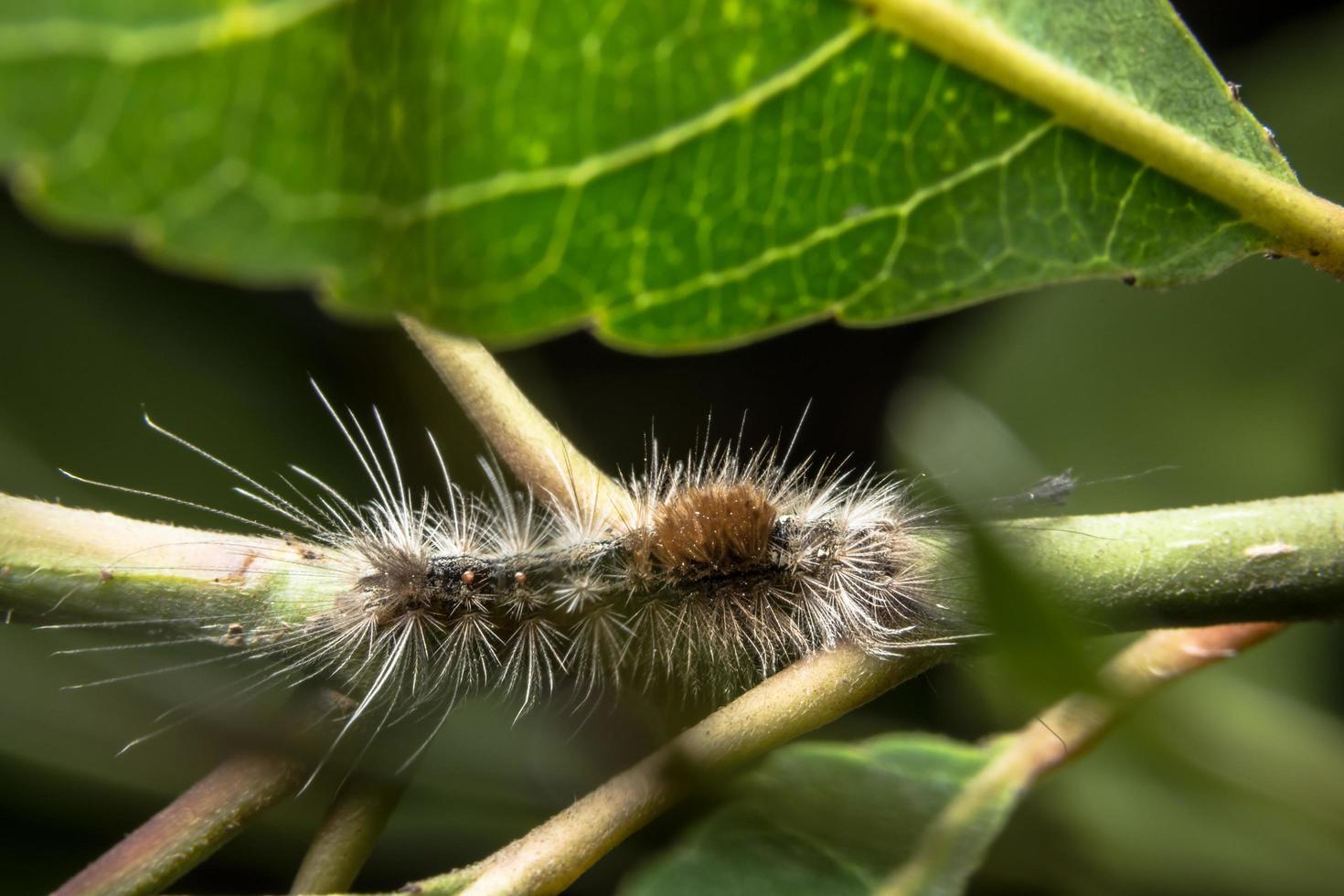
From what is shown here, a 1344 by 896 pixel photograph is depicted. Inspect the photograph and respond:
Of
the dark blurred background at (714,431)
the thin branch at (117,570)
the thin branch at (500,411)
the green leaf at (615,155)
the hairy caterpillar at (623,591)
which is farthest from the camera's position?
the hairy caterpillar at (623,591)

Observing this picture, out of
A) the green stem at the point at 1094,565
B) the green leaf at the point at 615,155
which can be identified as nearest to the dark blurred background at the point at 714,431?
the green stem at the point at 1094,565

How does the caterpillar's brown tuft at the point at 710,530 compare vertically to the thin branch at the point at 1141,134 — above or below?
below

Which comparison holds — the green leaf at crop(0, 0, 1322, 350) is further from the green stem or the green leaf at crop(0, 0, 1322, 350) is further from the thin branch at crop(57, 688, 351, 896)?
the thin branch at crop(57, 688, 351, 896)

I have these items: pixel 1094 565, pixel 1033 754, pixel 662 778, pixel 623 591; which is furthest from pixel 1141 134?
pixel 623 591

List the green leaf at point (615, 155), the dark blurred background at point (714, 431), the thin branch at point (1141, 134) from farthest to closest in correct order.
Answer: the dark blurred background at point (714, 431), the thin branch at point (1141, 134), the green leaf at point (615, 155)

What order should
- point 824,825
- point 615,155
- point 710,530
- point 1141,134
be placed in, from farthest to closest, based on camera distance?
1. point 710,530
2. point 824,825
3. point 1141,134
4. point 615,155

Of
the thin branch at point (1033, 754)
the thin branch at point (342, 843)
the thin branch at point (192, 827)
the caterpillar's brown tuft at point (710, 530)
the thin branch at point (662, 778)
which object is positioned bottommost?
the thin branch at point (1033, 754)

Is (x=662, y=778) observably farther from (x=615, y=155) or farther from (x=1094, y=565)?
(x=615, y=155)

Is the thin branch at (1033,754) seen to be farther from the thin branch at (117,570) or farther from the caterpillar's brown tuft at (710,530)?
the thin branch at (117,570)
